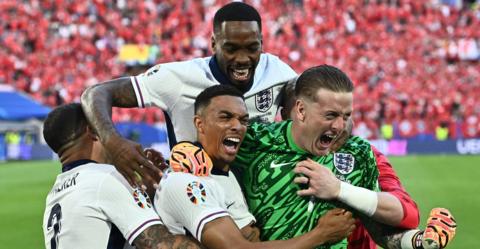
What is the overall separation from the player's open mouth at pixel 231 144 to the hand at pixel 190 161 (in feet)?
0.44

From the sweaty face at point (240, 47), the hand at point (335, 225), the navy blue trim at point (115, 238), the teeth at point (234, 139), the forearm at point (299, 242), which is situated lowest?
the navy blue trim at point (115, 238)

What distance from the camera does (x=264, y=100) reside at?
527cm

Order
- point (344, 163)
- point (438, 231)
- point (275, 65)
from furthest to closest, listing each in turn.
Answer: point (275, 65)
point (344, 163)
point (438, 231)

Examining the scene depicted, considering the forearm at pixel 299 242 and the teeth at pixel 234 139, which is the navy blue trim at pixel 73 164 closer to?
the teeth at pixel 234 139

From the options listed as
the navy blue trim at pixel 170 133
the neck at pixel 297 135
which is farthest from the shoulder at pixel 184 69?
the neck at pixel 297 135

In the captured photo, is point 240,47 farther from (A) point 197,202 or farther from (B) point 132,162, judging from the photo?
(A) point 197,202

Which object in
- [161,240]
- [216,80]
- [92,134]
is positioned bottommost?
[161,240]

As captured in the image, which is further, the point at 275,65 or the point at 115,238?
the point at 275,65

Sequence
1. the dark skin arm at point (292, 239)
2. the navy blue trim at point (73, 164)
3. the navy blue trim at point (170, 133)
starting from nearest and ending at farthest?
the dark skin arm at point (292, 239)
the navy blue trim at point (73, 164)
the navy blue trim at point (170, 133)

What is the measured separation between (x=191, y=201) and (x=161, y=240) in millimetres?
304

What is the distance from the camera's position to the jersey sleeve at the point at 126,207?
407cm

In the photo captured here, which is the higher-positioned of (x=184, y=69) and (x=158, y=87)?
(x=184, y=69)

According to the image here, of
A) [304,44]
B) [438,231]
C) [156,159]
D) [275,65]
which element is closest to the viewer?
[438,231]

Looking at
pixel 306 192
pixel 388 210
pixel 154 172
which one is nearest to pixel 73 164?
pixel 154 172
